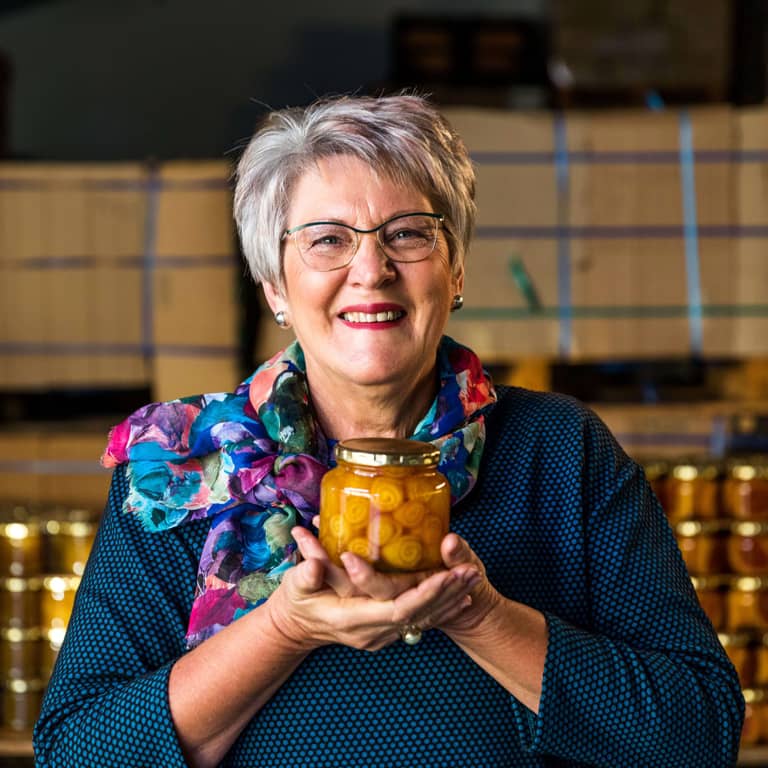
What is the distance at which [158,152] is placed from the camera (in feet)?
25.0

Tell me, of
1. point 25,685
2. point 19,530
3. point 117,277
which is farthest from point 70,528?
point 117,277

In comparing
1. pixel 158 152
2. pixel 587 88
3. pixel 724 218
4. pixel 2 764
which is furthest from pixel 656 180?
pixel 158 152

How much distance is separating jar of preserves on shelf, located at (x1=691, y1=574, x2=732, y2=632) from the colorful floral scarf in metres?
1.91

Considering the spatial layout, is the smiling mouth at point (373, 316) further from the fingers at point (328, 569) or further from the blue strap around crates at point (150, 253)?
the blue strap around crates at point (150, 253)

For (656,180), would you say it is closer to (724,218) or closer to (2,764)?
(724,218)

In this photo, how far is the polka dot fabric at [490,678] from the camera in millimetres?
1519

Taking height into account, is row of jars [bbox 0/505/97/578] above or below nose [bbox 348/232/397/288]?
below

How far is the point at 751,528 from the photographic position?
3.40 meters

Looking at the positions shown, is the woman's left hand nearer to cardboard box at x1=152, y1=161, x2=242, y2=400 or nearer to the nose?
the nose

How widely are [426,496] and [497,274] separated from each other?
89.7 inches

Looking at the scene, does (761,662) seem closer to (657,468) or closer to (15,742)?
(657,468)

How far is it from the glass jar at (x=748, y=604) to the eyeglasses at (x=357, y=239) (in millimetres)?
2168

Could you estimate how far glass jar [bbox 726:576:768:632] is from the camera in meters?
3.40

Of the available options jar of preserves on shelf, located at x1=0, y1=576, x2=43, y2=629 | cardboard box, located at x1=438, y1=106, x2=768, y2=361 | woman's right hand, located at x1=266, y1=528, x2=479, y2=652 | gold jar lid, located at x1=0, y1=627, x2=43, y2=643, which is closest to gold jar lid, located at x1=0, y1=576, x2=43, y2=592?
jar of preserves on shelf, located at x1=0, y1=576, x2=43, y2=629
